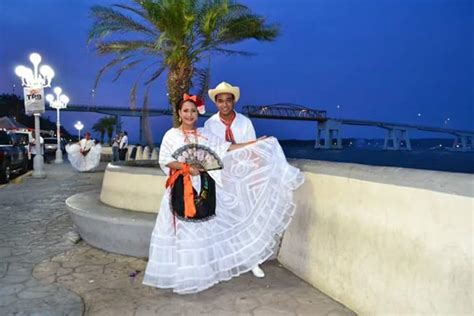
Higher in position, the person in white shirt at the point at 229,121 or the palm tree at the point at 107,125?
the palm tree at the point at 107,125

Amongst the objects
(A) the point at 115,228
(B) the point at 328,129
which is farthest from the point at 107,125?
(A) the point at 115,228

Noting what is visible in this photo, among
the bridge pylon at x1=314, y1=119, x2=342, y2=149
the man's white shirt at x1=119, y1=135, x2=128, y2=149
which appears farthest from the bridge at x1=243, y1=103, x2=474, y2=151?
the man's white shirt at x1=119, y1=135, x2=128, y2=149

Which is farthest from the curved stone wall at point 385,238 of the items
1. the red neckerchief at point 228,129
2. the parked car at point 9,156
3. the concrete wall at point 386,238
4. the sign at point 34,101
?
the sign at point 34,101

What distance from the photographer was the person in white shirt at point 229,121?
4711mm

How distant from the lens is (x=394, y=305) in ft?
10.7

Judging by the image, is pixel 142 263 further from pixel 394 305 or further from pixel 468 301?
pixel 468 301

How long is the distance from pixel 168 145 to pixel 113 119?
102 metres

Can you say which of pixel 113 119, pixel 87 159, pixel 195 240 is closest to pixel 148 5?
pixel 195 240

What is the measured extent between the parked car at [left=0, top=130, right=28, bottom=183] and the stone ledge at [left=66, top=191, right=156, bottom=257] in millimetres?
9654

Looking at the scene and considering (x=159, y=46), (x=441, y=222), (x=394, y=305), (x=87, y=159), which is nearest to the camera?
(x=441, y=222)

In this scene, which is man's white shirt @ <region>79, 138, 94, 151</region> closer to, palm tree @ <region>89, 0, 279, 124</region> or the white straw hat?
palm tree @ <region>89, 0, 279, 124</region>

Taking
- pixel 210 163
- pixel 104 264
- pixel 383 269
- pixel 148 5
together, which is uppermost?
pixel 148 5

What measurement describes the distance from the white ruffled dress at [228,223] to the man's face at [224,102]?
21.6 inches

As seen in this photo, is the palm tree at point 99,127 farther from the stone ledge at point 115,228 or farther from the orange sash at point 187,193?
the orange sash at point 187,193
